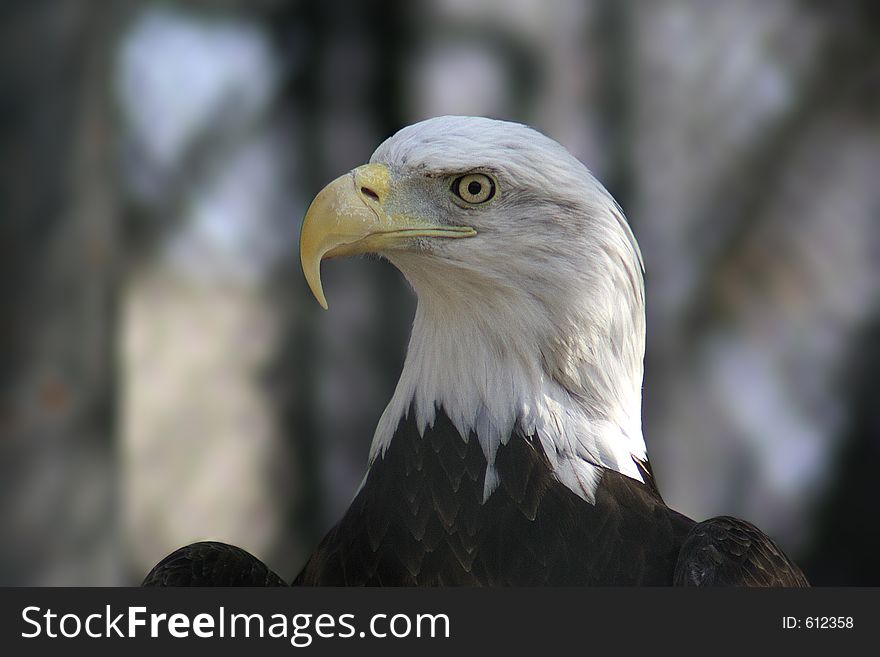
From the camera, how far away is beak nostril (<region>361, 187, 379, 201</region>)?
173cm

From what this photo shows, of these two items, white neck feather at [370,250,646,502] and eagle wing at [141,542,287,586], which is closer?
white neck feather at [370,250,646,502]

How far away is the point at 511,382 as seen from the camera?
1774 millimetres

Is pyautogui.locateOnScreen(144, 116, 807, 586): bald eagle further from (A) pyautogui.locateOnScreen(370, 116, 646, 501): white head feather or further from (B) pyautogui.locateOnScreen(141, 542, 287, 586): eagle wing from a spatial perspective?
(B) pyautogui.locateOnScreen(141, 542, 287, 586): eagle wing

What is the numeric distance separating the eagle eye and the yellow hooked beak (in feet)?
0.17

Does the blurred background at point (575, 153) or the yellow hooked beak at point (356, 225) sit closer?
the yellow hooked beak at point (356, 225)

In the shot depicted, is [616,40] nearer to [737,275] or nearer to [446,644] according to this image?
[737,275]

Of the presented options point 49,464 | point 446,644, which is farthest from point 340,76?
point 446,644

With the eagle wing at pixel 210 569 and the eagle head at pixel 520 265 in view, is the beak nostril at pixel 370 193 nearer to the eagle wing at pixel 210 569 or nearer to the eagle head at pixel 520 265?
the eagle head at pixel 520 265

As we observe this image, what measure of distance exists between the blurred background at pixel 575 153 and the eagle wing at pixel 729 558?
241 cm

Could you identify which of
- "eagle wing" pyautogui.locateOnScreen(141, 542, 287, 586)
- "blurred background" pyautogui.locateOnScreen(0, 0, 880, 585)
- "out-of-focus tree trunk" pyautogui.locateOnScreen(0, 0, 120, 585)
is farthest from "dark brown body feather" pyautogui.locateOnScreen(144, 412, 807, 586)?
"blurred background" pyautogui.locateOnScreen(0, 0, 880, 585)

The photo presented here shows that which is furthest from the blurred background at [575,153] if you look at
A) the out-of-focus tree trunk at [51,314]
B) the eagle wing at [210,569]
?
the eagle wing at [210,569]

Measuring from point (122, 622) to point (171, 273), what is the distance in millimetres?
2425

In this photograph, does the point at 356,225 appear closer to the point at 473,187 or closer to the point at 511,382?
the point at 473,187

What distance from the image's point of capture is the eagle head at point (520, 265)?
68.4 inches
